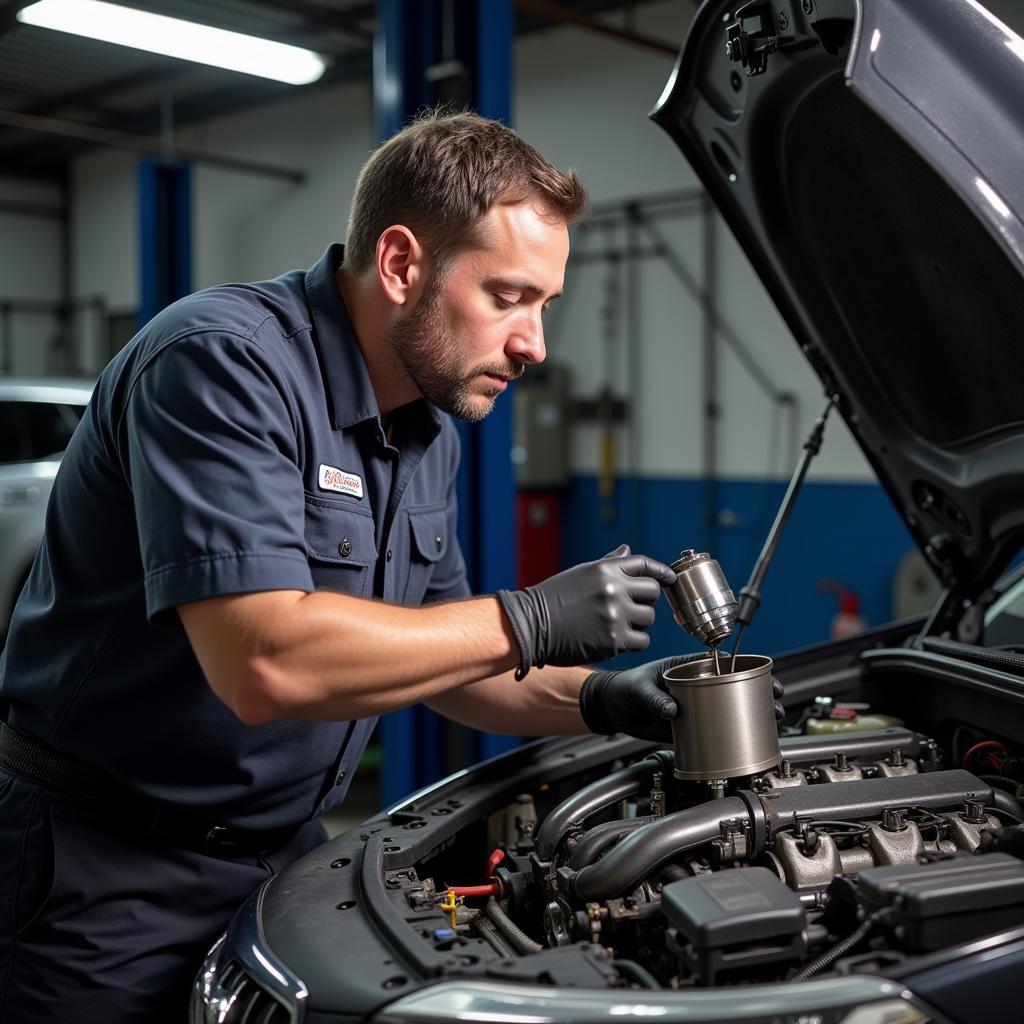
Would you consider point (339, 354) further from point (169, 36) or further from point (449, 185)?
point (169, 36)

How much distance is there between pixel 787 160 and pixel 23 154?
1184 cm

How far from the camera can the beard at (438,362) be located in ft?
5.35

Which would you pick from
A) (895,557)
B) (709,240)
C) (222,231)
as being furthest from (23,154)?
(895,557)

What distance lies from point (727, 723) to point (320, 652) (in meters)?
0.54

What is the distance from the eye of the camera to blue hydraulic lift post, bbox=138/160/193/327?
788 centimetres

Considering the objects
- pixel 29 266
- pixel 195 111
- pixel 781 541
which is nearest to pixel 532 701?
pixel 781 541

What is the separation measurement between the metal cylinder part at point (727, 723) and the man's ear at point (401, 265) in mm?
662

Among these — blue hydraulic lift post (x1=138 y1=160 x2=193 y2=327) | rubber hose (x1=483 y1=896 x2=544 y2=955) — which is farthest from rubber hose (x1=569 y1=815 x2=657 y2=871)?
blue hydraulic lift post (x1=138 y1=160 x2=193 y2=327)

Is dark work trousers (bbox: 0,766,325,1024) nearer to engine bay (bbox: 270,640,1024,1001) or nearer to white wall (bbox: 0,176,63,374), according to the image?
engine bay (bbox: 270,640,1024,1001)

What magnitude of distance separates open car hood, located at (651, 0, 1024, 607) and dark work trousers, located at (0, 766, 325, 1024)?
1336 millimetres

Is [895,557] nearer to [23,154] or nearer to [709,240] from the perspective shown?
[709,240]

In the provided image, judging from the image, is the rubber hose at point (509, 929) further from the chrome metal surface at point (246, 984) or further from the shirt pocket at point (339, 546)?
the shirt pocket at point (339, 546)

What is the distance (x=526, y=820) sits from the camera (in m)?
1.77

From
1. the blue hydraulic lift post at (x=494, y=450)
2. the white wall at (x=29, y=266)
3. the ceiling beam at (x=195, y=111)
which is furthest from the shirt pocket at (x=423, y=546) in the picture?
the white wall at (x=29, y=266)
